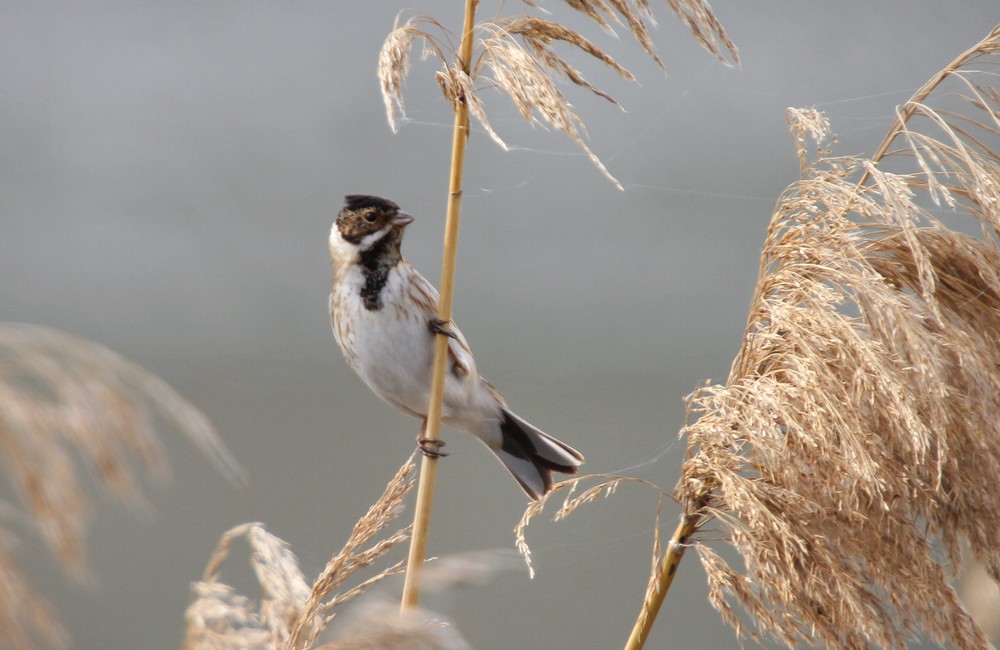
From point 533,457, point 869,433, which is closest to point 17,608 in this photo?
point 869,433

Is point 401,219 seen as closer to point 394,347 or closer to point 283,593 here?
point 394,347

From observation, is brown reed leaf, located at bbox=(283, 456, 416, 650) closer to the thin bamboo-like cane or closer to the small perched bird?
the thin bamboo-like cane

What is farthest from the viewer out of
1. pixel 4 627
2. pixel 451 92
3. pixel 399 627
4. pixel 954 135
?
pixel 954 135

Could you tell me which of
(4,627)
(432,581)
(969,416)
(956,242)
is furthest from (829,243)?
(4,627)

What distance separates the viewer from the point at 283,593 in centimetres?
115

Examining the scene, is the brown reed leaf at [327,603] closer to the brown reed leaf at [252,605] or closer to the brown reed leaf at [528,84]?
the brown reed leaf at [252,605]

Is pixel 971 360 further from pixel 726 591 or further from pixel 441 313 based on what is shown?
pixel 441 313

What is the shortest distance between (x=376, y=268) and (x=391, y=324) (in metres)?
0.10

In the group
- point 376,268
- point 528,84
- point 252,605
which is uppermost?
point 528,84

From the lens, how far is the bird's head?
162 cm

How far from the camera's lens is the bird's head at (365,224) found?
5.32ft

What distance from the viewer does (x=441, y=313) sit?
A: 109 cm

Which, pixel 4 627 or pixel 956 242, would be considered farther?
pixel 956 242

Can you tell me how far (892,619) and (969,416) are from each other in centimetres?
24
